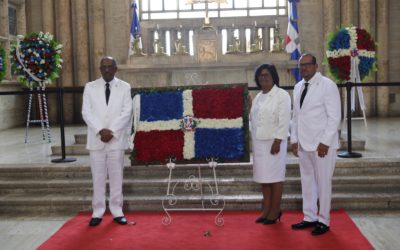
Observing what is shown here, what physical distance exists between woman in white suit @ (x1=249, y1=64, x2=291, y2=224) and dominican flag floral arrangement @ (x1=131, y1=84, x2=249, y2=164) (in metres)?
0.24

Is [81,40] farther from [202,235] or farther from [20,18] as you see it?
[202,235]

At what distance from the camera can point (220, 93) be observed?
5602 millimetres

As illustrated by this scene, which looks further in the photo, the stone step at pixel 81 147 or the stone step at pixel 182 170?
the stone step at pixel 81 147

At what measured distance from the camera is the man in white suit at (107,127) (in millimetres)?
5488

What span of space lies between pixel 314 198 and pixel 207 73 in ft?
17.3

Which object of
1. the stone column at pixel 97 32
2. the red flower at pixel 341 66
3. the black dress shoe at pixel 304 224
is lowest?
the black dress shoe at pixel 304 224

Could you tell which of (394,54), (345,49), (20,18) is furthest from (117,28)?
(345,49)

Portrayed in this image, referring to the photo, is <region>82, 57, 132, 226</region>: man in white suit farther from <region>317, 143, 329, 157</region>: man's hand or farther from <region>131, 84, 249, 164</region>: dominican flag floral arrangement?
<region>317, 143, 329, 157</region>: man's hand

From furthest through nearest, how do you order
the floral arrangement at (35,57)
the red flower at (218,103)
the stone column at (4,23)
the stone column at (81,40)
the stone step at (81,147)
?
the stone column at (81,40), the stone column at (4,23), the floral arrangement at (35,57), the stone step at (81,147), the red flower at (218,103)

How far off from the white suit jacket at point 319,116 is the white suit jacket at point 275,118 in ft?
0.50

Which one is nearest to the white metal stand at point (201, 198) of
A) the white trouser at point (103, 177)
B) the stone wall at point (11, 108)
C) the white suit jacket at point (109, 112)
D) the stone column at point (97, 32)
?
the white trouser at point (103, 177)

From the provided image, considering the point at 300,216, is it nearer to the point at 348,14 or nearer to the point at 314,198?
the point at 314,198

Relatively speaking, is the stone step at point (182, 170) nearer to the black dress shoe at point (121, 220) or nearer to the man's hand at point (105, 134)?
the black dress shoe at point (121, 220)

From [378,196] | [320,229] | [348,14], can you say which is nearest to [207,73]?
[378,196]
